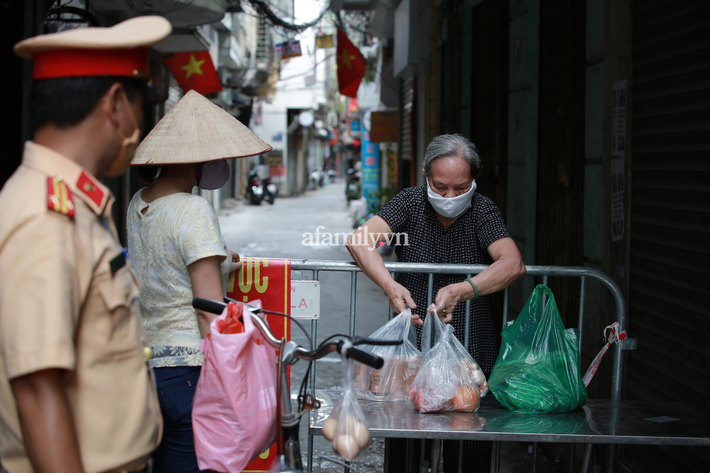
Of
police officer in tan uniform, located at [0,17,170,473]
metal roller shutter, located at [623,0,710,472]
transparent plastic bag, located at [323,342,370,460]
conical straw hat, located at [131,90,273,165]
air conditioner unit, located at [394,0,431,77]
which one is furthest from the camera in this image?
air conditioner unit, located at [394,0,431,77]

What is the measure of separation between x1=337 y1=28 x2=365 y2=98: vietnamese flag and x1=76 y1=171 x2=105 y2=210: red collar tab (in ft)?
32.0

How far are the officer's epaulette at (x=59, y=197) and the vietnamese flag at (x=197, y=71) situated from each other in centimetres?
908

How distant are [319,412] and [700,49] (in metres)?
2.51

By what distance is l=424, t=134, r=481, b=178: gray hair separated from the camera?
111 inches

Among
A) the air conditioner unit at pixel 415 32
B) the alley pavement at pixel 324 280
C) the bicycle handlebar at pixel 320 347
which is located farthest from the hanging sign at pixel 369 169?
the bicycle handlebar at pixel 320 347

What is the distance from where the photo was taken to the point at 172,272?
2162mm

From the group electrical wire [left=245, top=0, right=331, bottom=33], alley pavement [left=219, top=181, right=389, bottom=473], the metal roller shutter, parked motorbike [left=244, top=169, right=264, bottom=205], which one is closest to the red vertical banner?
alley pavement [left=219, top=181, right=389, bottom=473]

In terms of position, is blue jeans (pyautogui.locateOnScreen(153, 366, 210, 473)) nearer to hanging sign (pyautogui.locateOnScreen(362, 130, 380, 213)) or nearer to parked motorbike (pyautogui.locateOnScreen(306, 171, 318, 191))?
hanging sign (pyautogui.locateOnScreen(362, 130, 380, 213))

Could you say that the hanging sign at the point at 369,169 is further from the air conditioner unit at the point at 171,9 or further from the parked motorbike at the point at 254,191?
the air conditioner unit at the point at 171,9

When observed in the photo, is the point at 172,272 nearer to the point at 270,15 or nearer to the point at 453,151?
the point at 453,151

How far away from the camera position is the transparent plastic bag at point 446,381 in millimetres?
2506

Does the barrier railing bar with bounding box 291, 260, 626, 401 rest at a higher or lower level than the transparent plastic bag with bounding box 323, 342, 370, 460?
higher

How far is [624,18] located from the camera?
374 centimetres

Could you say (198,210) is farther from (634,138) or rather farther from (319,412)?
(634,138)
